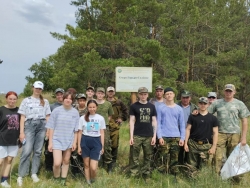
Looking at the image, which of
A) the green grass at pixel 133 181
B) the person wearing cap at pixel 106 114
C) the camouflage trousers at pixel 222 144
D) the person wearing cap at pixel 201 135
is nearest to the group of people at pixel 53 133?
the green grass at pixel 133 181

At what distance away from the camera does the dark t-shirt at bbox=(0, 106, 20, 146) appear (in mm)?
4266

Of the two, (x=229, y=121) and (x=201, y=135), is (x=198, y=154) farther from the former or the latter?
(x=229, y=121)

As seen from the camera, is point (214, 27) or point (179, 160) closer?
point (179, 160)

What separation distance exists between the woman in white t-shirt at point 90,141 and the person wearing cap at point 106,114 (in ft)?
2.04

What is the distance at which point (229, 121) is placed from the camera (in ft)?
15.5

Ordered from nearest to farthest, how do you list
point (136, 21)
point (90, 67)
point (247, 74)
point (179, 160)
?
point (179, 160)
point (90, 67)
point (136, 21)
point (247, 74)

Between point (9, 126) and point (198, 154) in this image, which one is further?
point (198, 154)

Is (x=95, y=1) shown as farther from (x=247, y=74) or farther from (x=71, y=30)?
(x=247, y=74)

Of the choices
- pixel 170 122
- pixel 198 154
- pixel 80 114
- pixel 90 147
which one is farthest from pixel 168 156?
pixel 80 114

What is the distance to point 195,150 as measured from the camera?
4660 millimetres

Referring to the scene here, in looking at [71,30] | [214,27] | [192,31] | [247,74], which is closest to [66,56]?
[71,30]

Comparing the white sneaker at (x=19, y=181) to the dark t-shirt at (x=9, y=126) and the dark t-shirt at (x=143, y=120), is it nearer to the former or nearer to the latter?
the dark t-shirt at (x=9, y=126)

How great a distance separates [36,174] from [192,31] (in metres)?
14.4

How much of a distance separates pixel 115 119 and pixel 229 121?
7.03 ft
